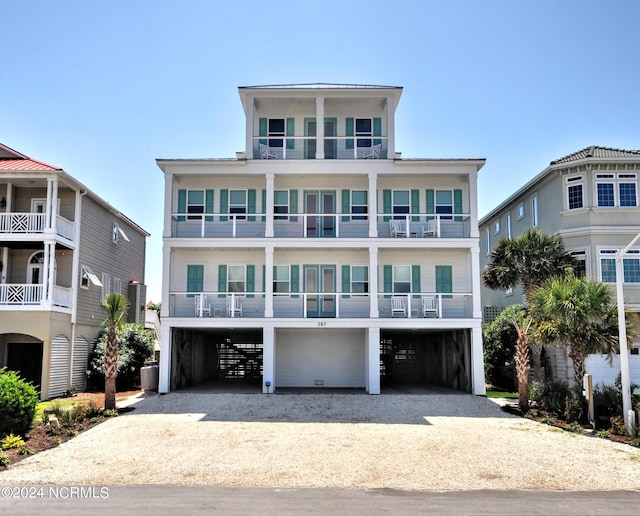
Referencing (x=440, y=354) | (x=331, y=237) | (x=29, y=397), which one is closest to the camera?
(x=29, y=397)

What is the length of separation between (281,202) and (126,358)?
31.4ft

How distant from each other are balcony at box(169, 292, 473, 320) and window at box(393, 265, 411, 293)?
497 millimetres

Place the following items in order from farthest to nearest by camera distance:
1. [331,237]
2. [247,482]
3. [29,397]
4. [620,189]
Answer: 1. [620,189]
2. [331,237]
3. [29,397]
4. [247,482]

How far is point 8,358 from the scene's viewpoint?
25.6 meters

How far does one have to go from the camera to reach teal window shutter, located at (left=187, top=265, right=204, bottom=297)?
25797 mm

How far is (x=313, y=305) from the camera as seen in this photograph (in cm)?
2527

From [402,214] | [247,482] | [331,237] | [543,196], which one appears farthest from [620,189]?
[247,482]

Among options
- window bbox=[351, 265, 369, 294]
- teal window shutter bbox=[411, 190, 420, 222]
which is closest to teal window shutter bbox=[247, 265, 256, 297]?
window bbox=[351, 265, 369, 294]

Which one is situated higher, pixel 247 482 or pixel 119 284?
pixel 119 284

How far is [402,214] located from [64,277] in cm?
1468

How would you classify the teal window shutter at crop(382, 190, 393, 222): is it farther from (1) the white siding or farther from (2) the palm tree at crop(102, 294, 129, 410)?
(2) the palm tree at crop(102, 294, 129, 410)

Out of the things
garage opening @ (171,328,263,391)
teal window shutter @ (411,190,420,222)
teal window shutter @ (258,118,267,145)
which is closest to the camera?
teal window shutter @ (411,190,420,222)

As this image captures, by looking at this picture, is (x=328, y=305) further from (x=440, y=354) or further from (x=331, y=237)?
(x=440, y=354)

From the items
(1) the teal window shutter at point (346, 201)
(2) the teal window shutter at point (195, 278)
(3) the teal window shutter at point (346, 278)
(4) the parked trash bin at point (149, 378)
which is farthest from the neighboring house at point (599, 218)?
(4) the parked trash bin at point (149, 378)
